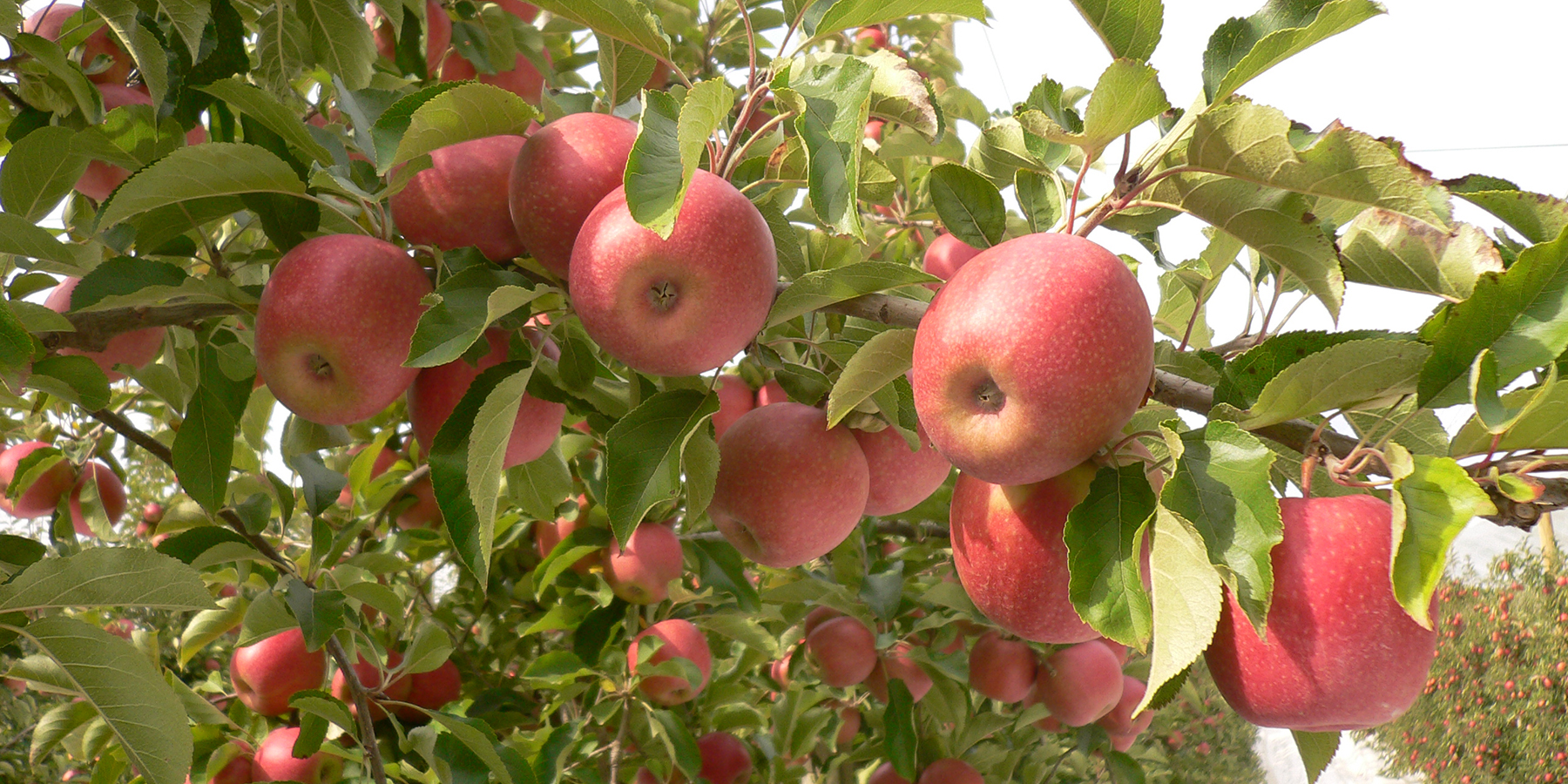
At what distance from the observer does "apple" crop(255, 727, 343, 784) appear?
4.77 feet

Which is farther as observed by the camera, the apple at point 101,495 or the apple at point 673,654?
the apple at point 101,495

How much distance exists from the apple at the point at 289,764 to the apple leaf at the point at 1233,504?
138 cm

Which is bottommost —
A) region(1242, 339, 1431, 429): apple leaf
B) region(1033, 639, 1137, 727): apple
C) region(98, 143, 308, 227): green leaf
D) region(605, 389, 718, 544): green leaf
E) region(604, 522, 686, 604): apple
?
region(1033, 639, 1137, 727): apple

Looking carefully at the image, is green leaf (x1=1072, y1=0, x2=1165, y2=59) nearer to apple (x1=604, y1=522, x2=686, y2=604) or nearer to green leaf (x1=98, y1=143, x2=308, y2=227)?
green leaf (x1=98, y1=143, x2=308, y2=227)

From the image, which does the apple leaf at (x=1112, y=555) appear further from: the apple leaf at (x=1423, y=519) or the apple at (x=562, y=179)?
the apple at (x=562, y=179)

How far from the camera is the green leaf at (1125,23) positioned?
649mm

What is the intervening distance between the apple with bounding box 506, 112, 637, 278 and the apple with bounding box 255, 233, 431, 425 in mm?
124

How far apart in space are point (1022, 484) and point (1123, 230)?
0.25 meters

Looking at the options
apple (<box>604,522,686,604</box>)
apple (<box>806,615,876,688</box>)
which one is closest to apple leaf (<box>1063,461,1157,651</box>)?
apple (<box>604,522,686,604</box>)

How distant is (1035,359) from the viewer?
1.98 ft

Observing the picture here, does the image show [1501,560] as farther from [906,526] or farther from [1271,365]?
[1271,365]

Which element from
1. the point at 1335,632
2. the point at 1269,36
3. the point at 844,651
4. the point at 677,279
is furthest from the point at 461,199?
the point at 844,651

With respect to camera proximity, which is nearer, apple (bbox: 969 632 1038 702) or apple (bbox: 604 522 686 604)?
apple (bbox: 604 522 686 604)

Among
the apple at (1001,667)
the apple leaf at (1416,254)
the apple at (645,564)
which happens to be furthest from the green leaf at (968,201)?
the apple at (1001,667)
